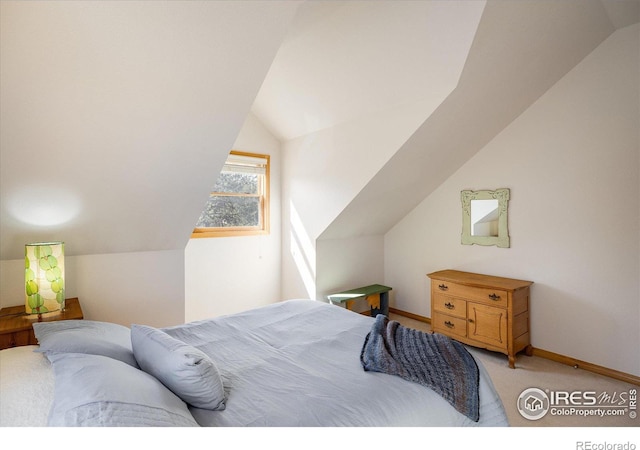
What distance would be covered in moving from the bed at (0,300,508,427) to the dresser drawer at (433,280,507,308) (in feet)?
5.34

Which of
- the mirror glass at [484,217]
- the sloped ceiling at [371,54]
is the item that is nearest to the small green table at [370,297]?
the mirror glass at [484,217]

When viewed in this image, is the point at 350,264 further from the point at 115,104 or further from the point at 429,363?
the point at 115,104

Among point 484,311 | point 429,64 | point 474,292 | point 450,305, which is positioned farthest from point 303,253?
point 429,64

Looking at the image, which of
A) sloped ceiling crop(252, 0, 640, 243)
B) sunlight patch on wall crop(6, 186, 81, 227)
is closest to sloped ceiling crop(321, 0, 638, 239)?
sloped ceiling crop(252, 0, 640, 243)

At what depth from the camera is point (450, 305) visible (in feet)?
11.8

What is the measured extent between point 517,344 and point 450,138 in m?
1.99

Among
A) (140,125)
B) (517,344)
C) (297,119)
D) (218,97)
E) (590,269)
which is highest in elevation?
(297,119)

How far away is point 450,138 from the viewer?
3322 mm

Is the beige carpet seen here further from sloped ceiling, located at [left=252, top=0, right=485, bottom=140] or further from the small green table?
sloped ceiling, located at [left=252, top=0, right=485, bottom=140]

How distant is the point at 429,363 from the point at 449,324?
2011 mm
